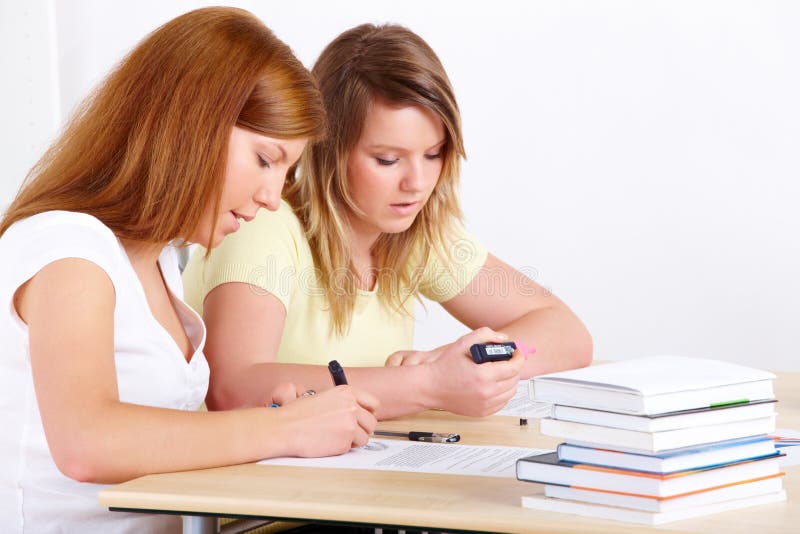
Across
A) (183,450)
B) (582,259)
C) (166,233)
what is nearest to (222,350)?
(166,233)

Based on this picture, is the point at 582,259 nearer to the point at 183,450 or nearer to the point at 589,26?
the point at 589,26

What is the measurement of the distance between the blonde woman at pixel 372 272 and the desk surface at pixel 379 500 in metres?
0.37

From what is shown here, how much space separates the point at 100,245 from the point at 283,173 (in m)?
0.28

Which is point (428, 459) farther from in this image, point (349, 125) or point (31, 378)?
point (349, 125)

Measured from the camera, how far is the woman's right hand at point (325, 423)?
128cm

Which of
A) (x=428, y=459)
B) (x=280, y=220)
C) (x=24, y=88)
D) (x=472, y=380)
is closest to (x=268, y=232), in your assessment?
(x=280, y=220)

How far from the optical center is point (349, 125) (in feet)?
6.03

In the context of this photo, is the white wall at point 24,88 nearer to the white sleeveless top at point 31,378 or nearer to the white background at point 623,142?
the white background at point 623,142

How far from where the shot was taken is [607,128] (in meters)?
3.43

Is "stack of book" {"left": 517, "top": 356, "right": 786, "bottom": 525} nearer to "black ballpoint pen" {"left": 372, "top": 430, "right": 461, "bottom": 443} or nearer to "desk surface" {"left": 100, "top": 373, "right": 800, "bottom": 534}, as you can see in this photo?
"desk surface" {"left": 100, "top": 373, "right": 800, "bottom": 534}

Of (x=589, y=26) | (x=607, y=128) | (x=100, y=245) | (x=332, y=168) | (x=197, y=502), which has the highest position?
(x=589, y=26)

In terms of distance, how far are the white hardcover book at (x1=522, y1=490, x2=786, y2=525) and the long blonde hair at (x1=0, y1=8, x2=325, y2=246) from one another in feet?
1.97

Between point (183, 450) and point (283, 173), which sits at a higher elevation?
point (283, 173)

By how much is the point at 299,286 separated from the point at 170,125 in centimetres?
60
